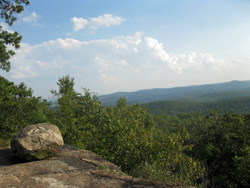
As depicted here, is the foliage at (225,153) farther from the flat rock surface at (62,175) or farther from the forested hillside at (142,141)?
the flat rock surface at (62,175)

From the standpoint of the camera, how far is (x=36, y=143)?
1103cm

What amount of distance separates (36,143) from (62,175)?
3486 mm

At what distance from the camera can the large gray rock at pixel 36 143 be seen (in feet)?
35.2

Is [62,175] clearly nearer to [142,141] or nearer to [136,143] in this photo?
[136,143]

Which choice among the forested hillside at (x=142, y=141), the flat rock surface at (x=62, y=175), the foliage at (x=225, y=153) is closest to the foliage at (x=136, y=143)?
the forested hillside at (x=142, y=141)

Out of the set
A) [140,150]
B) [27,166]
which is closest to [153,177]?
[140,150]

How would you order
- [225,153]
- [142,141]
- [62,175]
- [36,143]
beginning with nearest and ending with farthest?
[62,175] → [36,143] → [142,141] → [225,153]

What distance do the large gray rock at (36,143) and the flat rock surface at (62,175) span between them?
18.8 inches

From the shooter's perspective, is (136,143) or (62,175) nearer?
(62,175)

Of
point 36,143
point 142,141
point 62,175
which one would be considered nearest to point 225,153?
point 142,141

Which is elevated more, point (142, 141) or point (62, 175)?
point (142, 141)

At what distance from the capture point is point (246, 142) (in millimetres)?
24438

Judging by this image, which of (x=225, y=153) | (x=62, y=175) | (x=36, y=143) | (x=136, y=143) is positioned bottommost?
(x=225, y=153)

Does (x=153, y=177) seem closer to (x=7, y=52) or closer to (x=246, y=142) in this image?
(x=7, y=52)
